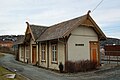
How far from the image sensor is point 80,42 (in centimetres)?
2145

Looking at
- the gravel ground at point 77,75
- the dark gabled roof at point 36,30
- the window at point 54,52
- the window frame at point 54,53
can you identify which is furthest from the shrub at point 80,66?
the dark gabled roof at point 36,30

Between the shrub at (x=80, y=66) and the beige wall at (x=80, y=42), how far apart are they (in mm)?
812

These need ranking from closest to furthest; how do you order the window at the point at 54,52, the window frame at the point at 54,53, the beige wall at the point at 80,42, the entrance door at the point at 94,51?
the beige wall at the point at 80,42 < the window frame at the point at 54,53 < the window at the point at 54,52 < the entrance door at the point at 94,51

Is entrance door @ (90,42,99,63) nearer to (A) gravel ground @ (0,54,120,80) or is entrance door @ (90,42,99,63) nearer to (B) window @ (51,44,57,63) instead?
(A) gravel ground @ (0,54,120,80)

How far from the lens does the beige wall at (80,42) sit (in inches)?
811

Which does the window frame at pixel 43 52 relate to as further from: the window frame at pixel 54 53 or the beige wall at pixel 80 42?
the beige wall at pixel 80 42

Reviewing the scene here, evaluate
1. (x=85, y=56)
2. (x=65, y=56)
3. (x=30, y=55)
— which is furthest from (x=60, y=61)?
(x=30, y=55)

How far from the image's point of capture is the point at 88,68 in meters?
20.6

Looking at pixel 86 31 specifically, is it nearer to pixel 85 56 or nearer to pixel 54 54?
pixel 85 56

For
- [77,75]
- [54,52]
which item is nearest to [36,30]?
[54,52]

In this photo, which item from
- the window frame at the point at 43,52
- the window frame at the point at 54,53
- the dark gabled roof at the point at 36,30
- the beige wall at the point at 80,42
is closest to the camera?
the beige wall at the point at 80,42

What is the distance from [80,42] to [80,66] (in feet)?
8.80

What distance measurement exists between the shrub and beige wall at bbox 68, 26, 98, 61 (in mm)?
812

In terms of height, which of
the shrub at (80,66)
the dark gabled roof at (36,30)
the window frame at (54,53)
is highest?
the dark gabled roof at (36,30)
